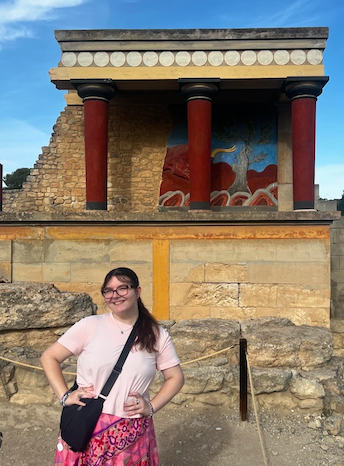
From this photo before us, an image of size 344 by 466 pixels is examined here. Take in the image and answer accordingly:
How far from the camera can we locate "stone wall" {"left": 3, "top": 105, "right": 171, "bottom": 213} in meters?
10.7

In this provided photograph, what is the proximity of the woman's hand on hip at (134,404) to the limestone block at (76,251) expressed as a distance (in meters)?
5.24

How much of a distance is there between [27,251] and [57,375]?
5.46 m

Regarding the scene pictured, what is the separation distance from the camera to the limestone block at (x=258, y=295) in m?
6.80

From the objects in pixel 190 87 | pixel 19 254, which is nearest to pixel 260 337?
pixel 19 254

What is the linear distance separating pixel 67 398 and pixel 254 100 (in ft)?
31.6

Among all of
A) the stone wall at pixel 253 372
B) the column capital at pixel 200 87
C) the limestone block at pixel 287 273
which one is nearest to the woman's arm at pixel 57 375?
the stone wall at pixel 253 372

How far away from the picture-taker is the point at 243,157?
34.3ft

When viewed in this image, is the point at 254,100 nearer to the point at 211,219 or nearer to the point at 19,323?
the point at 211,219

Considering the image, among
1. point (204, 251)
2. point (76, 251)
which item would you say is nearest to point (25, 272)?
point (76, 251)

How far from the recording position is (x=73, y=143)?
11.0m

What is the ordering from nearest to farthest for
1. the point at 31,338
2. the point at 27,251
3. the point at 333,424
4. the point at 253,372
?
the point at 333,424 < the point at 253,372 < the point at 31,338 < the point at 27,251

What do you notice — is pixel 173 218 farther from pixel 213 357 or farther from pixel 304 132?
pixel 304 132

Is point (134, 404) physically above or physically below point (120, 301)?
below

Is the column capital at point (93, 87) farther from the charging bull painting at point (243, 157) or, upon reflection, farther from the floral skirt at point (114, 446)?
the floral skirt at point (114, 446)
